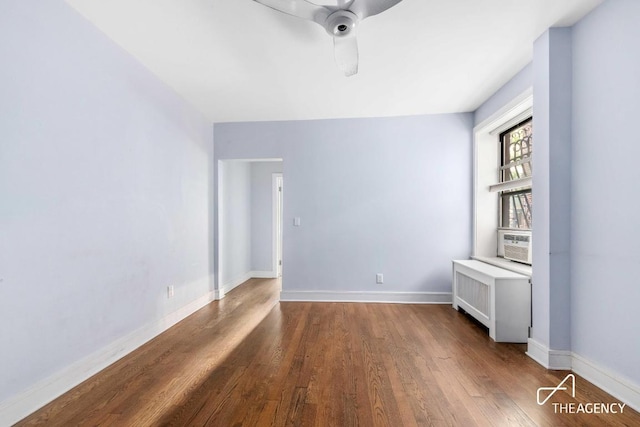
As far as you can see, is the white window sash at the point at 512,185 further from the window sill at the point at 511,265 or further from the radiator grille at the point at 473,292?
the radiator grille at the point at 473,292

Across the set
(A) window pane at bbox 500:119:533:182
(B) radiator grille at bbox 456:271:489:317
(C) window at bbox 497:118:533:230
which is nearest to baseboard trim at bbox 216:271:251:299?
(B) radiator grille at bbox 456:271:489:317

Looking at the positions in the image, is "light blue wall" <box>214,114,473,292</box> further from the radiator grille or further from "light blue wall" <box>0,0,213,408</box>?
"light blue wall" <box>0,0,213,408</box>

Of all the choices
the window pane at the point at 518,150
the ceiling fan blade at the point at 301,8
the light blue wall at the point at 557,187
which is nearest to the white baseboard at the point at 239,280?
the ceiling fan blade at the point at 301,8

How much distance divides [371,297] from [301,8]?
10.4 ft

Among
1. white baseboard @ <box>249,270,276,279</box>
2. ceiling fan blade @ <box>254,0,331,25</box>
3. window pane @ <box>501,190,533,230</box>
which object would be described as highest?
ceiling fan blade @ <box>254,0,331,25</box>

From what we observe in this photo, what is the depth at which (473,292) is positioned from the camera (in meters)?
2.83

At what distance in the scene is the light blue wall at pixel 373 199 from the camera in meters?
3.51

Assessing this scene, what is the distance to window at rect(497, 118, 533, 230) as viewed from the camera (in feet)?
8.98

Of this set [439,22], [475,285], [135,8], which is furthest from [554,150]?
[135,8]

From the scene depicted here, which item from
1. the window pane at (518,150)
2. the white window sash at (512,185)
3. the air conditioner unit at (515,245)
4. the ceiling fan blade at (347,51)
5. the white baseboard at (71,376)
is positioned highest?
the ceiling fan blade at (347,51)

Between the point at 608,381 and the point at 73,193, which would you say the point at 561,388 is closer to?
the point at 608,381

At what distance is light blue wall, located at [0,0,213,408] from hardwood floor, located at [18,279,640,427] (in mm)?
380

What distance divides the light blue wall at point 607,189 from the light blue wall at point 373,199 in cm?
157

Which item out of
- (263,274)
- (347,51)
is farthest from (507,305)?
(263,274)
